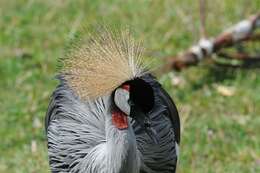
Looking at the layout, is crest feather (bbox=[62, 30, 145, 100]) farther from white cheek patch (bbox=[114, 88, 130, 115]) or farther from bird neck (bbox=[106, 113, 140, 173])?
bird neck (bbox=[106, 113, 140, 173])

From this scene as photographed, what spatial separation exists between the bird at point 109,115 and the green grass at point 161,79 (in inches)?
17.8

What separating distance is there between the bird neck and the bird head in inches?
2.9

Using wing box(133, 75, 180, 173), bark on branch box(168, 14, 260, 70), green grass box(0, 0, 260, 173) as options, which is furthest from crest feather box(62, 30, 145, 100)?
bark on branch box(168, 14, 260, 70)

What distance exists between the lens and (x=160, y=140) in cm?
340

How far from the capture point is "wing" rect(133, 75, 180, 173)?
10.9 ft

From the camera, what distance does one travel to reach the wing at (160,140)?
10.9 ft

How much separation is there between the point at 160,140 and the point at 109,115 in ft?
1.23

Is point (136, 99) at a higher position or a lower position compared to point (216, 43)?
lower

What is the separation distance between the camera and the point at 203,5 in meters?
5.26

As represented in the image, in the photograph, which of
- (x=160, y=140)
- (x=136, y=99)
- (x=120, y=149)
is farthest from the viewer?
(x=160, y=140)

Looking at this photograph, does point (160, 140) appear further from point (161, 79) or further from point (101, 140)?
point (161, 79)

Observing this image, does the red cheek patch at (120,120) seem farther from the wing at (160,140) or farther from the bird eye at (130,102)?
the wing at (160,140)

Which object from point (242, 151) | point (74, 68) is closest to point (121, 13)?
point (242, 151)

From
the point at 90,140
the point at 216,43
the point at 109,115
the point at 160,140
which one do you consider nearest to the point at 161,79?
the point at 216,43
